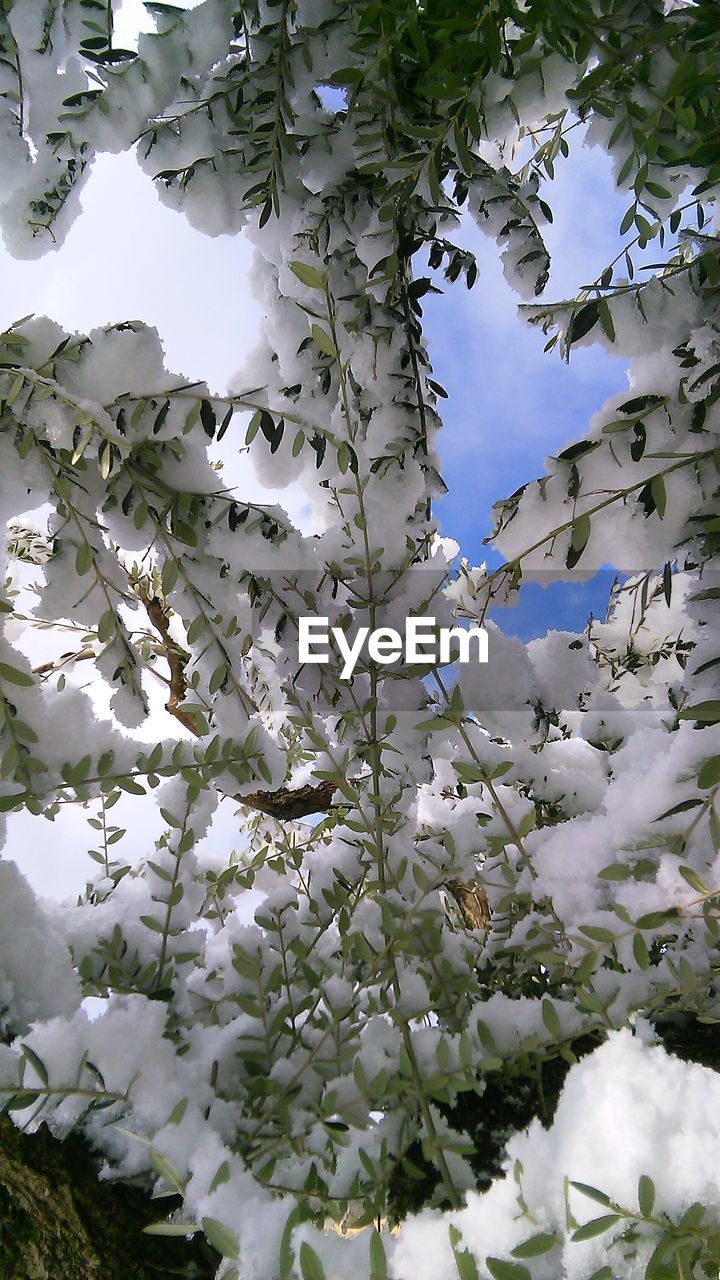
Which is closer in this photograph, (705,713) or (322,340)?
(705,713)

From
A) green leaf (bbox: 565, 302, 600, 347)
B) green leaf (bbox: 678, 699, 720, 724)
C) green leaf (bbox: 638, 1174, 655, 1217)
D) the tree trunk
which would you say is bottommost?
the tree trunk

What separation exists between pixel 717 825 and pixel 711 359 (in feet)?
1.59

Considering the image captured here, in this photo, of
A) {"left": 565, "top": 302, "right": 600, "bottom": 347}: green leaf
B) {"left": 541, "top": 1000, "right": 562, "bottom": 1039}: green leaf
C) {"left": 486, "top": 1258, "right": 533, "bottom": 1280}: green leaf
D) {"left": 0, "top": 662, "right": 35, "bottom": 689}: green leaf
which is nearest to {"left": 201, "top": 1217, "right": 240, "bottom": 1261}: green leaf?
{"left": 486, "top": 1258, "right": 533, "bottom": 1280}: green leaf

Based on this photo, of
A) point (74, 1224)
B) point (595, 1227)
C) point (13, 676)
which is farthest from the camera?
point (13, 676)

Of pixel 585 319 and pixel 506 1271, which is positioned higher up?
pixel 585 319

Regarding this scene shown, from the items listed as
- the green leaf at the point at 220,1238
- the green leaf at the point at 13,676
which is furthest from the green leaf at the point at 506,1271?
the green leaf at the point at 13,676

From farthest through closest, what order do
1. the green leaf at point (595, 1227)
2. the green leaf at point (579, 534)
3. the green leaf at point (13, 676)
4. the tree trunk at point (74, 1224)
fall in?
the green leaf at point (579, 534), the green leaf at point (13, 676), the tree trunk at point (74, 1224), the green leaf at point (595, 1227)

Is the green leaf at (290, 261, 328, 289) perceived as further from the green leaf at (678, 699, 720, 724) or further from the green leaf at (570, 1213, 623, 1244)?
the green leaf at (570, 1213, 623, 1244)

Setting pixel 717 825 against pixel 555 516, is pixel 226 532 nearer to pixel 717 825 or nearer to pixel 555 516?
pixel 555 516

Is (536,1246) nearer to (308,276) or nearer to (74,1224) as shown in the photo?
(74,1224)

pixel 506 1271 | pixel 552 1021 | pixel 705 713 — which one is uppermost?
pixel 705 713

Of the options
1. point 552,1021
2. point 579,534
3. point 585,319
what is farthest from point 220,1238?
point 585,319

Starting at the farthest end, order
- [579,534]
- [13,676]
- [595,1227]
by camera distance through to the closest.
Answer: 1. [579,534]
2. [13,676]
3. [595,1227]

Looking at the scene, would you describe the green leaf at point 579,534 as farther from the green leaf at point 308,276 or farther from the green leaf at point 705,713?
the green leaf at point 308,276
